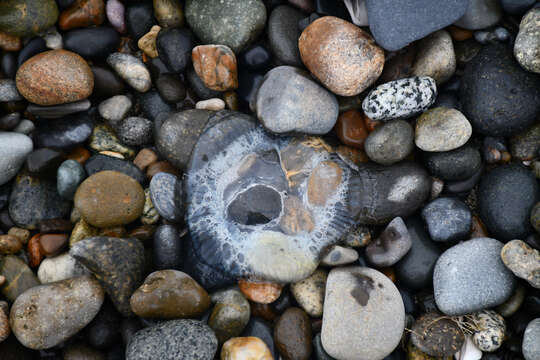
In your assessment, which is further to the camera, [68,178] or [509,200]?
[68,178]

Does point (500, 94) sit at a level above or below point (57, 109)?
above

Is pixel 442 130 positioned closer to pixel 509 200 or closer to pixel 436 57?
pixel 436 57

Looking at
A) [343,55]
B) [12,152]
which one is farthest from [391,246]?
[12,152]

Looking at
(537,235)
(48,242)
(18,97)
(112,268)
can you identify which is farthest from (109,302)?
(537,235)

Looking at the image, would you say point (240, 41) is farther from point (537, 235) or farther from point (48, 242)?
point (537, 235)

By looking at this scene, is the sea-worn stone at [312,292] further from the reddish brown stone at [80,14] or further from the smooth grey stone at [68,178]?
the reddish brown stone at [80,14]

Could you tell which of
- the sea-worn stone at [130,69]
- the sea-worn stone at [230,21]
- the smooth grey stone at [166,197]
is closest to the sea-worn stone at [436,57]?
the sea-worn stone at [230,21]
